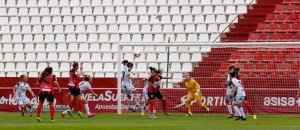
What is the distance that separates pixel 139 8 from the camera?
4331 cm

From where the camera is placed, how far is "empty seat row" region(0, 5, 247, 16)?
4166cm

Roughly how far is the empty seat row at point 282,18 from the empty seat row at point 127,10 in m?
2.02

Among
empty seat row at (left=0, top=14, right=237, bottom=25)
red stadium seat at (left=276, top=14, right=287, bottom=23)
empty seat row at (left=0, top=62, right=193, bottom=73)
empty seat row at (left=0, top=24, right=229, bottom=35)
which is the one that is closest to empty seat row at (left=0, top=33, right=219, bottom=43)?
empty seat row at (left=0, top=24, right=229, bottom=35)

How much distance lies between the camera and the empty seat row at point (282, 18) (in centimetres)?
3878

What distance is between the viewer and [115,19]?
4353 cm

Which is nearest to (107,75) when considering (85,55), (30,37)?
(85,55)

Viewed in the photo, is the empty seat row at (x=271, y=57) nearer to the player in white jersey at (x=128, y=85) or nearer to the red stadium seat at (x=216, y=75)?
the red stadium seat at (x=216, y=75)

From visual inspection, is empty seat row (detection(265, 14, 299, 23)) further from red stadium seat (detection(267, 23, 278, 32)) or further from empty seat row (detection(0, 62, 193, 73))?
empty seat row (detection(0, 62, 193, 73))

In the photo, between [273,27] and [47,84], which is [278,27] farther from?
[47,84]

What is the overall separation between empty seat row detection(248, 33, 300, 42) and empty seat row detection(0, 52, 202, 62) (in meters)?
2.69

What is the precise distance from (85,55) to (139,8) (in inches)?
151

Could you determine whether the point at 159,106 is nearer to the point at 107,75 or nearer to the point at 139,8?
the point at 107,75

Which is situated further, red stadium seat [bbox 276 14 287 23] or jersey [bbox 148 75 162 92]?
red stadium seat [bbox 276 14 287 23]

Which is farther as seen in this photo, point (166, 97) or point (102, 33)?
point (102, 33)
